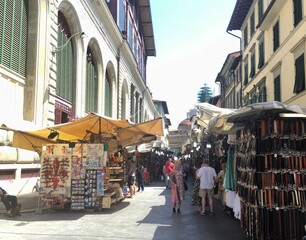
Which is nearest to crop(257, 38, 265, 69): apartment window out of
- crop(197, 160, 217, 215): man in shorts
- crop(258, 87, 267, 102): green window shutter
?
crop(258, 87, 267, 102): green window shutter

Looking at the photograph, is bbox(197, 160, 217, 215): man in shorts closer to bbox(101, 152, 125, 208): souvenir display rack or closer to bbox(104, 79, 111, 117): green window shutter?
bbox(101, 152, 125, 208): souvenir display rack

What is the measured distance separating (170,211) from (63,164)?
3487 millimetres

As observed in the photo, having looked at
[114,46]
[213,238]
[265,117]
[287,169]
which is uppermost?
[114,46]

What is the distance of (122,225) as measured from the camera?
369 inches

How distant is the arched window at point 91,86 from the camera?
23781 mm

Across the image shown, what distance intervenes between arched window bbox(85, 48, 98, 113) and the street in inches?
489

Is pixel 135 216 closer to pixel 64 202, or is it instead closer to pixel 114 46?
pixel 64 202

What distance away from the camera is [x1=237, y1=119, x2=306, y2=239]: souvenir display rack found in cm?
696

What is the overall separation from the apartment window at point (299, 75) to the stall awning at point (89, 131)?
24.9 ft

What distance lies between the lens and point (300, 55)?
1831 cm

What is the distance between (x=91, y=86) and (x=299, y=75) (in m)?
12.2

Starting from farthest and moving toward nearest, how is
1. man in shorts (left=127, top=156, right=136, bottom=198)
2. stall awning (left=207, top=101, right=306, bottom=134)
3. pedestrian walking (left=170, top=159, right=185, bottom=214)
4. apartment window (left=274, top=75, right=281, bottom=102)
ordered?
apartment window (left=274, top=75, right=281, bottom=102) < man in shorts (left=127, top=156, right=136, bottom=198) < pedestrian walking (left=170, top=159, right=185, bottom=214) < stall awning (left=207, top=101, right=306, bottom=134)

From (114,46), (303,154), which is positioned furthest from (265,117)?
(114,46)

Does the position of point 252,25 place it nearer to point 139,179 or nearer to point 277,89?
point 277,89
